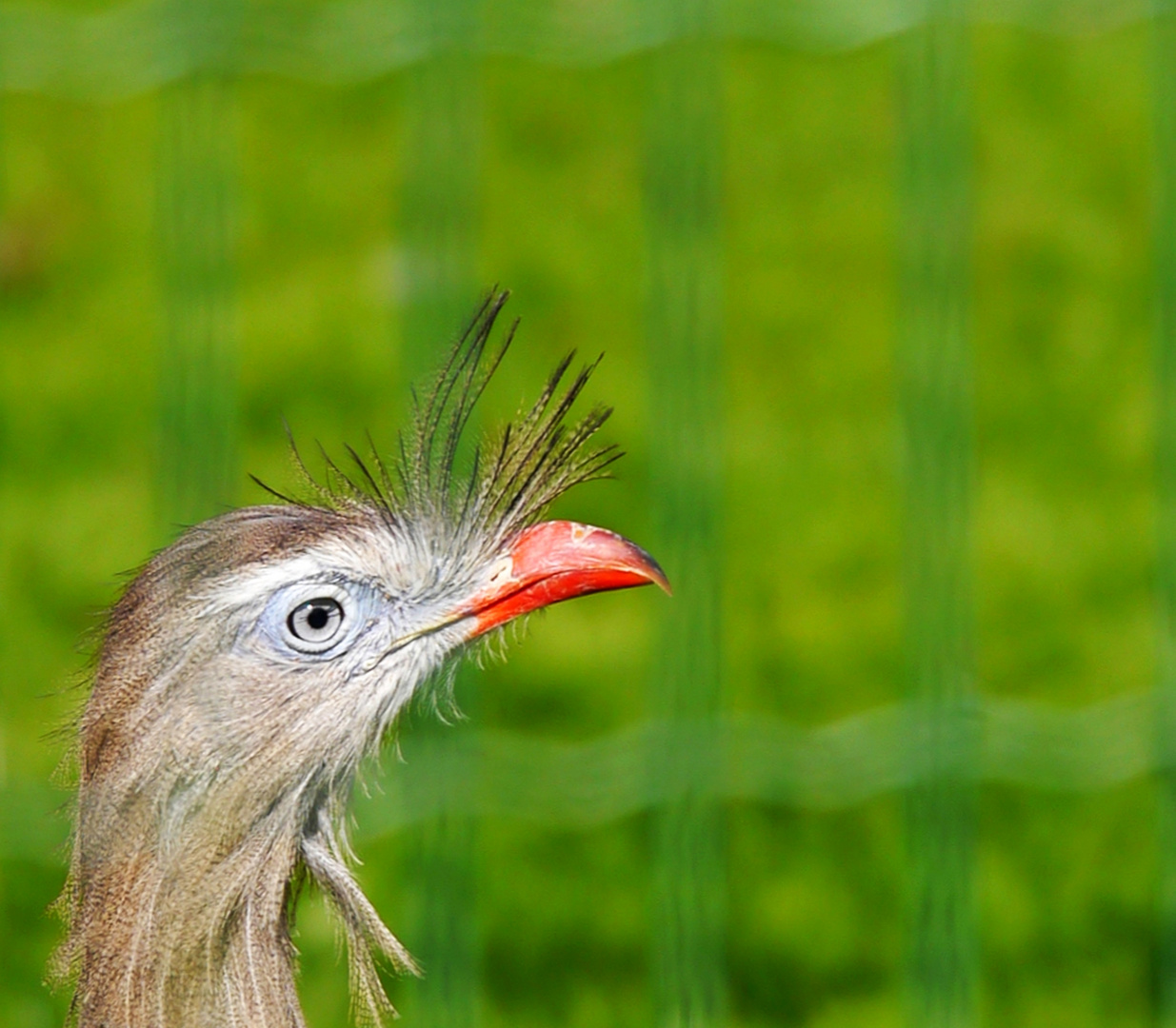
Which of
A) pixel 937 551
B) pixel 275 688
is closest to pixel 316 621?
pixel 275 688

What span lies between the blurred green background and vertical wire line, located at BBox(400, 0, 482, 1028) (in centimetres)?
2

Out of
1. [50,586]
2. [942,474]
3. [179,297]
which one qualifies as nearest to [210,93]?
[179,297]

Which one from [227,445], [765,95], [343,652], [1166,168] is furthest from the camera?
[765,95]

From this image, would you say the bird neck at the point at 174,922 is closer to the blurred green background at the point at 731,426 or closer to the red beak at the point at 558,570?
the red beak at the point at 558,570

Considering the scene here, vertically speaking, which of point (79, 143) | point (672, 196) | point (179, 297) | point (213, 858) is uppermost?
point (79, 143)

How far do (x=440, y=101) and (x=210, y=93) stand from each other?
284 mm

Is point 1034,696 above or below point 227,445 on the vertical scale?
below

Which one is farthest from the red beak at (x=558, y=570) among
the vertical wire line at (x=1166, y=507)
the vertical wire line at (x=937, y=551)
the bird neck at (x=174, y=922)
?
the vertical wire line at (x=1166, y=507)

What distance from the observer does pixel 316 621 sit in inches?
59.8

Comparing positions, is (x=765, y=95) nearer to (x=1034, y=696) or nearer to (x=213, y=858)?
(x=1034, y=696)

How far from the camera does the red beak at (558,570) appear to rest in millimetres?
1457

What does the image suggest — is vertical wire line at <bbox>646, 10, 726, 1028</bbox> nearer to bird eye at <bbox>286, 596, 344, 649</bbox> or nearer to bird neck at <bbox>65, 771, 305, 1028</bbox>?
bird eye at <bbox>286, 596, 344, 649</bbox>

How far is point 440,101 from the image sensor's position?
2.21 m

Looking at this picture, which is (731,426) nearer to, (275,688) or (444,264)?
(444,264)
